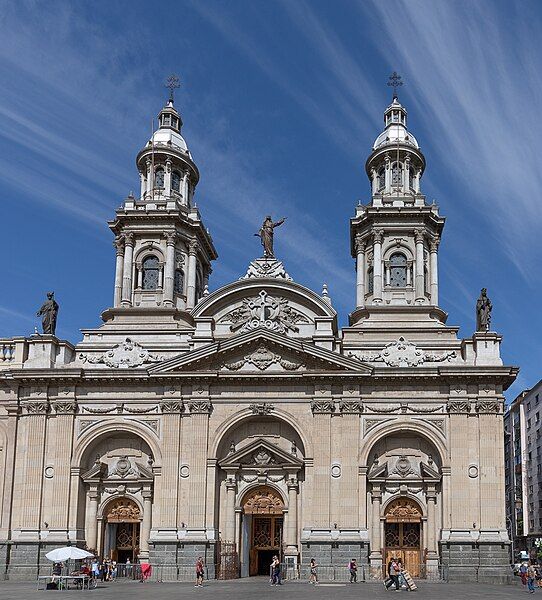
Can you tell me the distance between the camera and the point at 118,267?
64125 millimetres

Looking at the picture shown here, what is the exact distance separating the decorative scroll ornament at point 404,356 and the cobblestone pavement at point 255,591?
13.3m

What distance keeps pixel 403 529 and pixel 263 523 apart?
858cm

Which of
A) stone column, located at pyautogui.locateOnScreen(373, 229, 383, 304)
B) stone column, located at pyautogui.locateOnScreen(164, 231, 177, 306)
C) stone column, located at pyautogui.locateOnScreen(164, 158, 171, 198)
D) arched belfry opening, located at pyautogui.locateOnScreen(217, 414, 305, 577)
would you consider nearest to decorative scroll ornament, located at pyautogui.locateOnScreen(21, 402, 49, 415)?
arched belfry opening, located at pyautogui.locateOnScreen(217, 414, 305, 577)

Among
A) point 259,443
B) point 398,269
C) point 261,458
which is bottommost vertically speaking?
point 261,458

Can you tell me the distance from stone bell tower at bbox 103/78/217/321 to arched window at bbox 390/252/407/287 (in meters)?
14.4

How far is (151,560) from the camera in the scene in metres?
52.2

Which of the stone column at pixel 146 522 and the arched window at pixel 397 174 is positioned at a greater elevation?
the arched window at pixel 397 174

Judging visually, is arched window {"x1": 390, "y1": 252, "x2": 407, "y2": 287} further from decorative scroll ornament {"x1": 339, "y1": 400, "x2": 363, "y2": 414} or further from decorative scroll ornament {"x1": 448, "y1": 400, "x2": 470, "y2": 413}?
decorative scroll ornament {"x1": 339, "y1": 400, "x2": 363, "y2": 414}

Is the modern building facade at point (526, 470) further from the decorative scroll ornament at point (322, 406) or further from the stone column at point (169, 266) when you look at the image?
the stone column at point (169, 266)

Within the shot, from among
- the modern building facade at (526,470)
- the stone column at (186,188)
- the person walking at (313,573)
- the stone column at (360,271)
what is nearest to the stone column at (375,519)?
the person walking at (313,573)

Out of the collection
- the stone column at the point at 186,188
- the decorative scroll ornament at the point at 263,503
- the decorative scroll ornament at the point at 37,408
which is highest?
the stone column at the point at 186,188

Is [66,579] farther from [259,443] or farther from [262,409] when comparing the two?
[262,409]

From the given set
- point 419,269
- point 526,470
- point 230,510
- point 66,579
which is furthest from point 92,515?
point 526,470

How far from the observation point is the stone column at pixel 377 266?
61.3 metres
